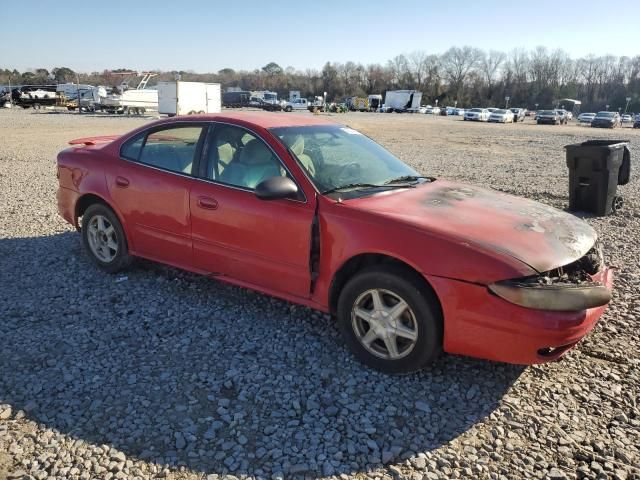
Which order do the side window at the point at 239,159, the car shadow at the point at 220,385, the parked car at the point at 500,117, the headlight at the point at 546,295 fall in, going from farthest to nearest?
the parked car at the point at 500,117, the side window at the point at 239,159, the headlight at the point at 546,295, the car shadow at the point at 220,385

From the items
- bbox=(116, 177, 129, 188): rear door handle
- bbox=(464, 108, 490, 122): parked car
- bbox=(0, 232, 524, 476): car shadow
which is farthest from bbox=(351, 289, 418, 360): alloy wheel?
bbox=(464, 108, 490, 122): parked car

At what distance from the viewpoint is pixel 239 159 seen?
13.0ft

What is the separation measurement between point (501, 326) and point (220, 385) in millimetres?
1763

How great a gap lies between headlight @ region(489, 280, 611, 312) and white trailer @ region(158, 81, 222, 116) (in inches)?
1311

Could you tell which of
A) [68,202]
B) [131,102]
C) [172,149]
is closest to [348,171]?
[172,149]

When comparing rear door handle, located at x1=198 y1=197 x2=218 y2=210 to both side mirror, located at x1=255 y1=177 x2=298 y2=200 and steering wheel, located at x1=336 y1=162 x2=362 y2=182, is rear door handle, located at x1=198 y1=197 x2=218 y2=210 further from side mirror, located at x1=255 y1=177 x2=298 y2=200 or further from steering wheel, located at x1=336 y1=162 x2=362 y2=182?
steering wheel, located at x1=336 y1=162 x2=362 y2=182

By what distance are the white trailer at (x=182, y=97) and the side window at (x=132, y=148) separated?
1203 inches

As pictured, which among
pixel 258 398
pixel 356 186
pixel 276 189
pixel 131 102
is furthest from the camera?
pixel 131 102

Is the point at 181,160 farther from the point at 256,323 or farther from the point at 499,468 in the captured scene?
the point at 499,468

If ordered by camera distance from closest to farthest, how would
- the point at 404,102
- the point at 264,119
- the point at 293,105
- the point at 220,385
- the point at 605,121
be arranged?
the point at 220,385, the point at 264,119, the point at 605,121, the point at 293,105, the point at 404,102

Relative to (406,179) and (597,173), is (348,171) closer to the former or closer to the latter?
(406,179)

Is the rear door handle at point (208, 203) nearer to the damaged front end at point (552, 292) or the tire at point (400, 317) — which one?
the tire at point (400, 317)

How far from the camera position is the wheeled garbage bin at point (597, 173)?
7.85 m

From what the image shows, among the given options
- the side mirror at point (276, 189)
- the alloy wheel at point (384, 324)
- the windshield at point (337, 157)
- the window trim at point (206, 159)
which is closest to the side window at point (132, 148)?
the window trim at point (206, 159)
